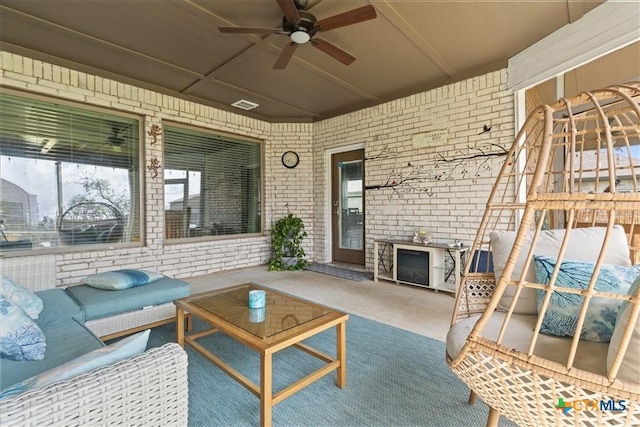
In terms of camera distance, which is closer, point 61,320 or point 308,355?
point 61,320

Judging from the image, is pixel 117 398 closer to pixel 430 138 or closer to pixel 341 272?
pixel 341 272

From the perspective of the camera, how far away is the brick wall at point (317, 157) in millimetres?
3336

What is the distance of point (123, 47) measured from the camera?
119 inches

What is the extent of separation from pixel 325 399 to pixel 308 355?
0.45 m

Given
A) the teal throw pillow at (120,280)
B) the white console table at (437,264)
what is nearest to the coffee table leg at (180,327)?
the teal throw pillow at (120,280)

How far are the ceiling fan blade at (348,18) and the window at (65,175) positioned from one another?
2.97 meters

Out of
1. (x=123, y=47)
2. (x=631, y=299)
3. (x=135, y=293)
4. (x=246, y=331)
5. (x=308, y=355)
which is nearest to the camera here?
(x=631, y=299)

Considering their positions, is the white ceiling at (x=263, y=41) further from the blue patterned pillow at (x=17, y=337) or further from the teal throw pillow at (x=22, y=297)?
the blue patterned pillow at (x=17, y=337)

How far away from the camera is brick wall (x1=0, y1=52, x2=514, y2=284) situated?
10.9 feet

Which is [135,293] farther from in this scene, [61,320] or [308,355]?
[308,355]

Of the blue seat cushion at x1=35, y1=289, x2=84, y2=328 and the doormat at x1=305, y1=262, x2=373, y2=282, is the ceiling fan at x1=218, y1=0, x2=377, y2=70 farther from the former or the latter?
the doormat at x1=305, y1=262, x2=373, y2=282

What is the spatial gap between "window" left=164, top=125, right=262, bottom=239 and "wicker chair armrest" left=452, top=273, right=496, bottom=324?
396 centimetres

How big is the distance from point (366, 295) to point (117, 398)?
2.88 meters

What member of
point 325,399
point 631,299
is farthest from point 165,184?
point 631,299
